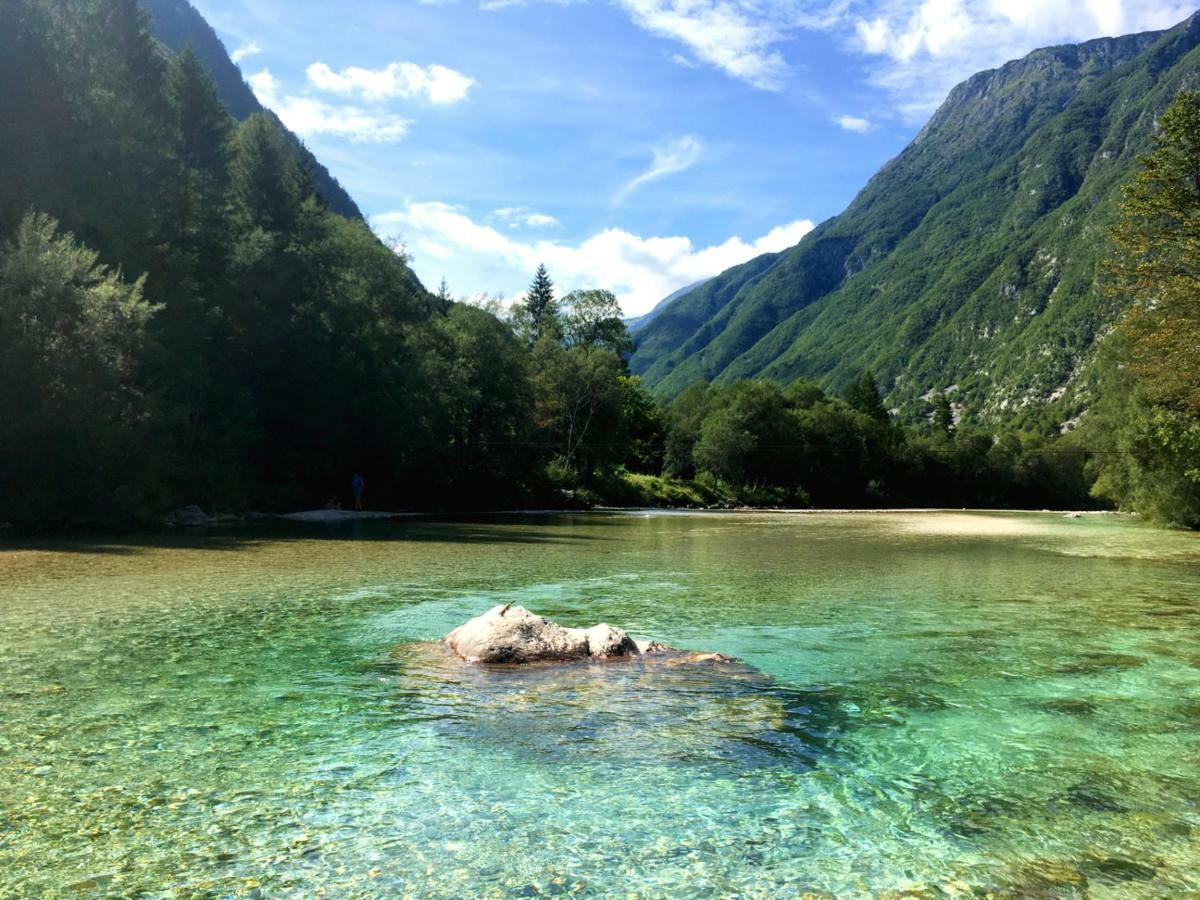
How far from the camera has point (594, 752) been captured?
7.20 m

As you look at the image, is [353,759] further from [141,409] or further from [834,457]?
[834,457]

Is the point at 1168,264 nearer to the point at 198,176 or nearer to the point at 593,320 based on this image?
the point at 198,176

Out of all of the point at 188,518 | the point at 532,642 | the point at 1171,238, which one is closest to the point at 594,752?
the point at 532,642

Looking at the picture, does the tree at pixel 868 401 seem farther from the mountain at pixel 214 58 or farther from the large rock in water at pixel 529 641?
the large rock in water at pixel 529 641

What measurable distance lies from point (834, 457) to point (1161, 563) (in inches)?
3388

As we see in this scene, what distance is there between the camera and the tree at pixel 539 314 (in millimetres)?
77812

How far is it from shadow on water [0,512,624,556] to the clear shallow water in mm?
9052

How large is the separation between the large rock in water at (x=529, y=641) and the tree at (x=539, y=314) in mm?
63179

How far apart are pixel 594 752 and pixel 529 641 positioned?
13.1 ft

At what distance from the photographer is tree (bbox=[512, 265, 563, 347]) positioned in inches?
3063

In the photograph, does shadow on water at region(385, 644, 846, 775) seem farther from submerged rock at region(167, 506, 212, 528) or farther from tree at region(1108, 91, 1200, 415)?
submerged rock at region(167, 506, 212, 528)

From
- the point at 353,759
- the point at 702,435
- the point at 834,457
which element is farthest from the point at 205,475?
the point at 834,457

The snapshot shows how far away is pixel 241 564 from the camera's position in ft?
69.3

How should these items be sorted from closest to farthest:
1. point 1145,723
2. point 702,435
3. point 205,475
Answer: point 1145,723, point 205,475, point 702,435
